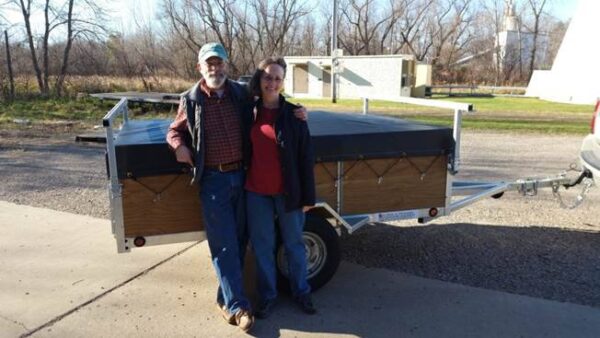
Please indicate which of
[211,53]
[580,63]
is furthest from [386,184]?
[580,63]

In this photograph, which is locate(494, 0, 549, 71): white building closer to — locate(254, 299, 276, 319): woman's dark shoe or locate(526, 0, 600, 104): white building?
locate(526, 0, 600, 104): white building

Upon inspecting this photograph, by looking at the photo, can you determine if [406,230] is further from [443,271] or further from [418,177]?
[418,177]

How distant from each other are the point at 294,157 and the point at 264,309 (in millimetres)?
1106

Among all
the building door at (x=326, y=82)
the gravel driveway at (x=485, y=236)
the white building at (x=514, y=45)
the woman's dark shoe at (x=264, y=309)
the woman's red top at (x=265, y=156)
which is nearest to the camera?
the woman's red top at (x=265, y=156)

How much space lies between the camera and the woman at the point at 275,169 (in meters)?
3.29

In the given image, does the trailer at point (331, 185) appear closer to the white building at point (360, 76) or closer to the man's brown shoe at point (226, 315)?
the man's brown shoe at point (226, 315)

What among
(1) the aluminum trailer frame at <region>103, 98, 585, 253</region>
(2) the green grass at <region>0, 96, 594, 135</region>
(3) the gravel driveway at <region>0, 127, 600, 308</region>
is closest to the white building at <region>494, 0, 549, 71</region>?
(2) the green grass at <region>0, 96, 594, 135</region>

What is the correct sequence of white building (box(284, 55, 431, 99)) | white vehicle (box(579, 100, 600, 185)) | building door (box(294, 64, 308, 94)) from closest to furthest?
1. white vehicle (box(579, 100, 600, 185))
2. white building (box(284, 55, 431, 99))
3. building door (box(294, 64, 308, 94))

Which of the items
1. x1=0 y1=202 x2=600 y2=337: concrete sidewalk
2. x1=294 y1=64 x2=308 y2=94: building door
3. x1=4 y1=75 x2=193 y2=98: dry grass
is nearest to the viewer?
x1=0 y1=202 x2=600 y2=337: concrete sidewalk

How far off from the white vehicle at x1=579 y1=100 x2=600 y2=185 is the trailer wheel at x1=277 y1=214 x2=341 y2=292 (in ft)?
9.09

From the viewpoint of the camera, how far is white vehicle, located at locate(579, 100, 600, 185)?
4914 mm

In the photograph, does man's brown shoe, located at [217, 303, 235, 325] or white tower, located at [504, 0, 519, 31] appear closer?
man's brown shoe, located at [217, 303, 235, 325]

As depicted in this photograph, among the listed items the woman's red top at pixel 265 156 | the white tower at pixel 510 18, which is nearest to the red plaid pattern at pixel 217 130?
the woman's red top at pixel 265 156

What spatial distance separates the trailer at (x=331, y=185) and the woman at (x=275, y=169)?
0.33 metres
